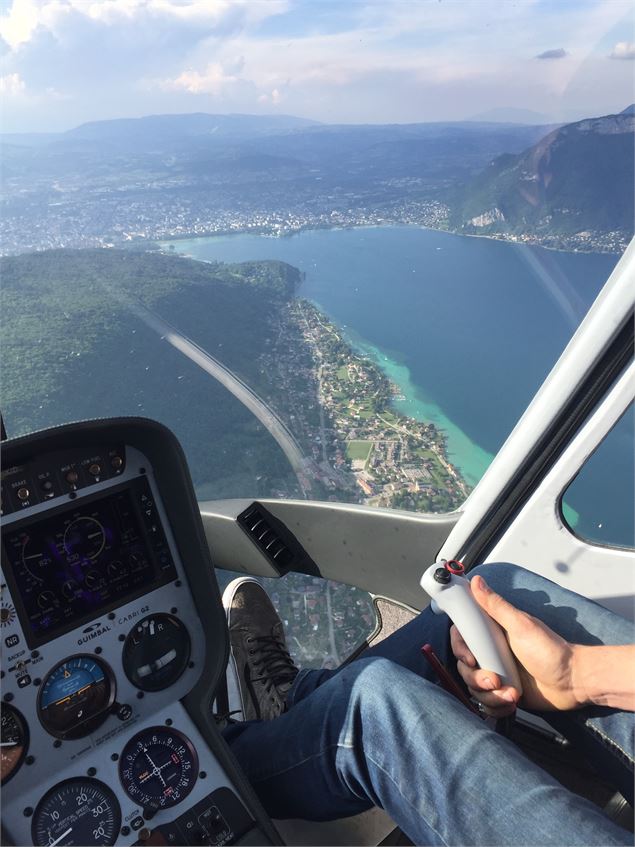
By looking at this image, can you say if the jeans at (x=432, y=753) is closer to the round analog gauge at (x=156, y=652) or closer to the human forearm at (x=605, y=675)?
the human forearm at (x=605, y=675)

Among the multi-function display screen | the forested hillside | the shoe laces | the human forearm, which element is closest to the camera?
the human forearm

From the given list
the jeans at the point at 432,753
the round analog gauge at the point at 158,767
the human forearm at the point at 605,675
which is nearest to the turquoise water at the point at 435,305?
the jeans at the point at 432,753

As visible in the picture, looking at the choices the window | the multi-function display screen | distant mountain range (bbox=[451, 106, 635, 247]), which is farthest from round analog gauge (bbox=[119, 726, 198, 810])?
distant mountain range (bbox=[451, 106, 635, 247])

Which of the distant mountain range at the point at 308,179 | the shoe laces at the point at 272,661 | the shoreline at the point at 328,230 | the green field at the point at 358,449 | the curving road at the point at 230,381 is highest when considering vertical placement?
the distant mountain range at the point at 308,179

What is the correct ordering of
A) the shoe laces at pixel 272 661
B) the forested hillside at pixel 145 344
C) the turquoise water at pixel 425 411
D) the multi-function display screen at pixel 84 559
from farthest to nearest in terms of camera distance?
the turquoise water at pixel 425 411 < the shoe laces at pixel 272 661 < the forested hillside at pixel 145 344 < the multi-function display screen at pixel 84 559

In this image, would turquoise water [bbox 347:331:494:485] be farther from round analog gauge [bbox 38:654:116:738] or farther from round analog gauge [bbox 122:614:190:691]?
round analog gauge [bbox 38:654:116:738]

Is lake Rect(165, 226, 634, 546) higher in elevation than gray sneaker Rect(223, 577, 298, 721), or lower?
higher

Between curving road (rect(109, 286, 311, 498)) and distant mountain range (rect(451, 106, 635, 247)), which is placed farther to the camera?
curving road (rect(109, 286, 311, 498))
